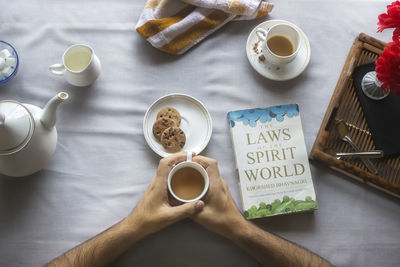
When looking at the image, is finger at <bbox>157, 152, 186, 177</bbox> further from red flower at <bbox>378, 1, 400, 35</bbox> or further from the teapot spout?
red flower at <bbox>378, 1, 400, 35</bbox>

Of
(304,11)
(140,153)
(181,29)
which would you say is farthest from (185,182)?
(304,11)

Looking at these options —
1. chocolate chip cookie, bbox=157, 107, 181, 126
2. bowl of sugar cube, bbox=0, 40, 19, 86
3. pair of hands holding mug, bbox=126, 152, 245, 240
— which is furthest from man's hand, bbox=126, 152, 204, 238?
bowl of sugar cube, bbox=0, 40, 19, 86

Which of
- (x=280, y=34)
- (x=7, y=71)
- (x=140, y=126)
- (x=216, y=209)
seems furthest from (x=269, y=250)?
(x=7, y=71)

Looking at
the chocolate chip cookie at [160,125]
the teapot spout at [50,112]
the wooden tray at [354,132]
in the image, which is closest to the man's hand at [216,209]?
the chocolate chip cookie at [160,125]

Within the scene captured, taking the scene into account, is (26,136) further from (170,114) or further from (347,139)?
(347,139)

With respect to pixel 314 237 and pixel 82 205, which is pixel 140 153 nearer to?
pixel 82 205
